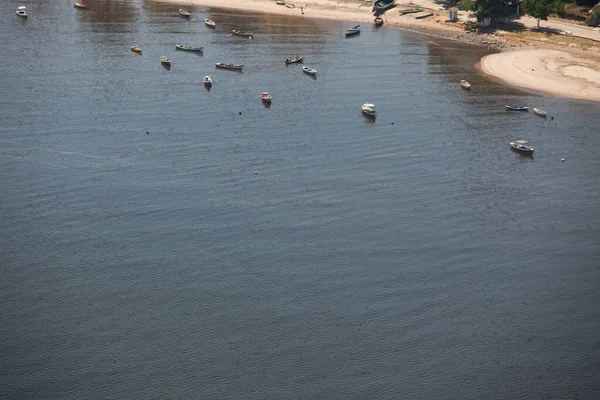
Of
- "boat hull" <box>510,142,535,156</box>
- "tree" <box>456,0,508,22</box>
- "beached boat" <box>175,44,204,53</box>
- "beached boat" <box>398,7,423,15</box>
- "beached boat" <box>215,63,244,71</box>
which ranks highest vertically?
"tree" <box>456,0,508,22</box>

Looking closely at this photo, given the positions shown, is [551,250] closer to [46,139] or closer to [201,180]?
[201,180]

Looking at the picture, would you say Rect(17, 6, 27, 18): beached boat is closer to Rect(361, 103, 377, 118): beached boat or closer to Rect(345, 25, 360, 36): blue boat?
Rect(345, 25, 360, 36): blue boat

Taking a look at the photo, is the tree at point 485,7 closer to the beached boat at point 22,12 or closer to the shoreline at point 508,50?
the shoreline at point 508,50

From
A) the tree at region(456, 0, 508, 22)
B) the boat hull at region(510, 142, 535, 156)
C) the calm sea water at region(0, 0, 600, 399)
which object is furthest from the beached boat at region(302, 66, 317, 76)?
the boat hull at region(510, 142, 535, 156)

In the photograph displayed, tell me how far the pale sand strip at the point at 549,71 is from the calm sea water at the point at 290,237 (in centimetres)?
551

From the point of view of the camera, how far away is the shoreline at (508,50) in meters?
139

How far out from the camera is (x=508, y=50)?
6166 inches

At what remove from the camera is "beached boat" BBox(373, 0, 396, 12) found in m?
180

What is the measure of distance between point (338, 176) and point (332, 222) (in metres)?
12.3

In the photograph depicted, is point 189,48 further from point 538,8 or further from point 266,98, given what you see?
point 538,8

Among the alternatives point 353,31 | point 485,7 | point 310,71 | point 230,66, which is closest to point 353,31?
point 353,31

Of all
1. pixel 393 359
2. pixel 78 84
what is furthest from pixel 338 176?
pixel 78 84

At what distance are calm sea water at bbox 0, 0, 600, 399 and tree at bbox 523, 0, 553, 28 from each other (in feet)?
88.2

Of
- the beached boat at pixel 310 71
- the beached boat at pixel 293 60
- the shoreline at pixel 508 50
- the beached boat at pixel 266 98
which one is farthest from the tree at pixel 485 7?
the beached boat at pixel 266 98
